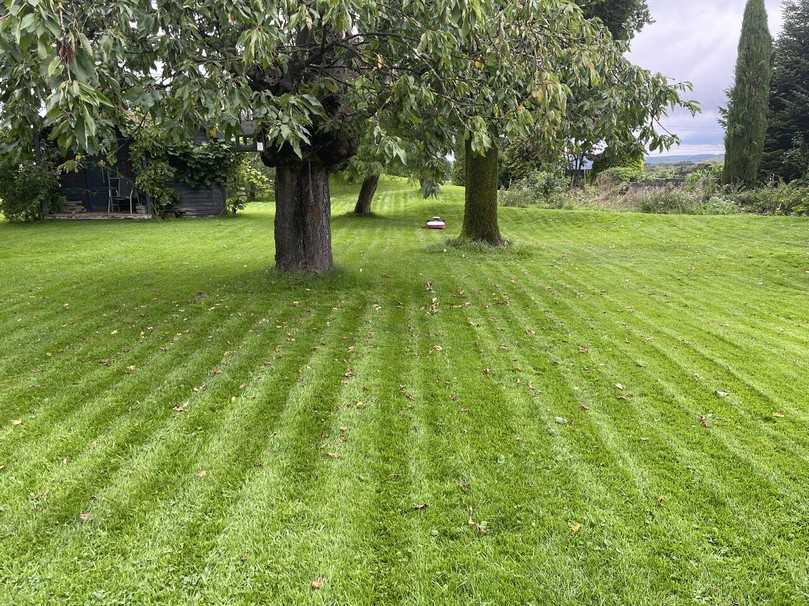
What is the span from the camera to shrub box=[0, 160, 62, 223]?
56.1ft

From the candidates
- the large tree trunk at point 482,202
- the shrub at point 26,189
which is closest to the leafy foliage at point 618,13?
the large tree trunk at point 482,202

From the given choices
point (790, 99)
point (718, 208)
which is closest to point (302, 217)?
point (718, 208)

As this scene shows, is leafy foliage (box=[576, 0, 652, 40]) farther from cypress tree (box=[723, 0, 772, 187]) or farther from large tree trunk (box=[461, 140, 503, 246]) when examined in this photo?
cypress tree (box=[723, 0, 772, 187])

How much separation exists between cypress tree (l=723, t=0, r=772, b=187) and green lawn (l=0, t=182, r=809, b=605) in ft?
58.9

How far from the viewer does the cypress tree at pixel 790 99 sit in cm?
2323

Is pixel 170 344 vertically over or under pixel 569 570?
over

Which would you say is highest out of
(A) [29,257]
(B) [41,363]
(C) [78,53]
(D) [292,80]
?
(D) [292,80]

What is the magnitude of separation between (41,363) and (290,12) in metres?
3.67

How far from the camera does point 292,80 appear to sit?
6.39 m

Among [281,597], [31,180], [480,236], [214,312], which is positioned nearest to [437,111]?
[214,312]

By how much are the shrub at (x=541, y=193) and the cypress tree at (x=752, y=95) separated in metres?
7.18

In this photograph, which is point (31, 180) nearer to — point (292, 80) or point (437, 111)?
point (292, 80)

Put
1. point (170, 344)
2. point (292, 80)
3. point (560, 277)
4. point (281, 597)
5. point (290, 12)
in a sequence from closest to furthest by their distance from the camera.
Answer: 1. point (281, 597)
2. point (290, 12)
3. point (170, 344)
4. point (292, 80)
5. point (560, 277)

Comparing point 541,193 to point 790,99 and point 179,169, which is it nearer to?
point 790,99
